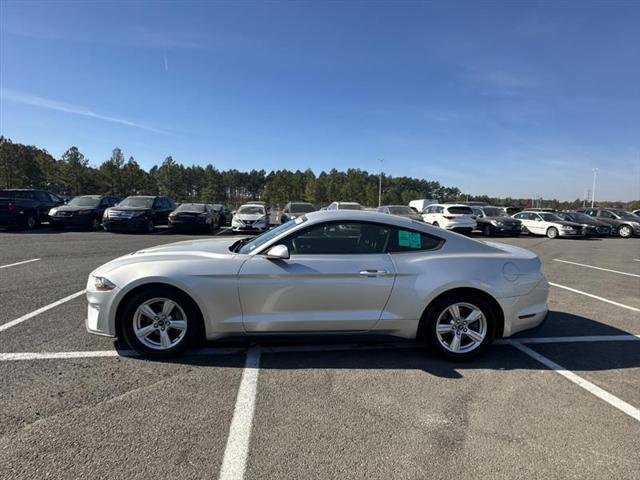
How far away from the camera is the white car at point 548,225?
2045 cm

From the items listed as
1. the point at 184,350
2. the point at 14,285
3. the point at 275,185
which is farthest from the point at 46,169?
the point at 184,350

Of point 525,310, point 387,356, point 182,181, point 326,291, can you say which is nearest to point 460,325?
point 525,310

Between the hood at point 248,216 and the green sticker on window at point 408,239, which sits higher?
the green sticker on window at point 408,239

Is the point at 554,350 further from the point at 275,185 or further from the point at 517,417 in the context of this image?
the point at 275,185

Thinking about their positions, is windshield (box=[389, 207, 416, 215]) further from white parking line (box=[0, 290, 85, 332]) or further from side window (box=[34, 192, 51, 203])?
side window (box=[34, 192, 51, 203])

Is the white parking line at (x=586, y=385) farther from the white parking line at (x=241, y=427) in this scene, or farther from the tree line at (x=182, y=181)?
the tree line at (x=182, y=181)

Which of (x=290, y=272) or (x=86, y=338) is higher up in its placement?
Result: (x=290, y=272)

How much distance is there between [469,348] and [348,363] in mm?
1229

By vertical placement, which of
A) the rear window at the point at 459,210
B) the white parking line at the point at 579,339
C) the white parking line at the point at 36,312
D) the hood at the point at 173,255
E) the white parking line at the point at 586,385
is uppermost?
the rear window at the point at 459,210

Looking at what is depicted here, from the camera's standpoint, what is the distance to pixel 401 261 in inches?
151

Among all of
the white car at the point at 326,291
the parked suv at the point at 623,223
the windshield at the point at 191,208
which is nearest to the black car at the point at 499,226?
the parked suv at the point at 623,223

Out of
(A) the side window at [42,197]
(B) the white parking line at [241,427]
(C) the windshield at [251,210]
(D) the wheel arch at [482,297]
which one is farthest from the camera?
(C) the windshield at [251,210]

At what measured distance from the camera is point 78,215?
659 inches

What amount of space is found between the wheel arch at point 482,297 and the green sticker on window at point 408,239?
21.7 inches
